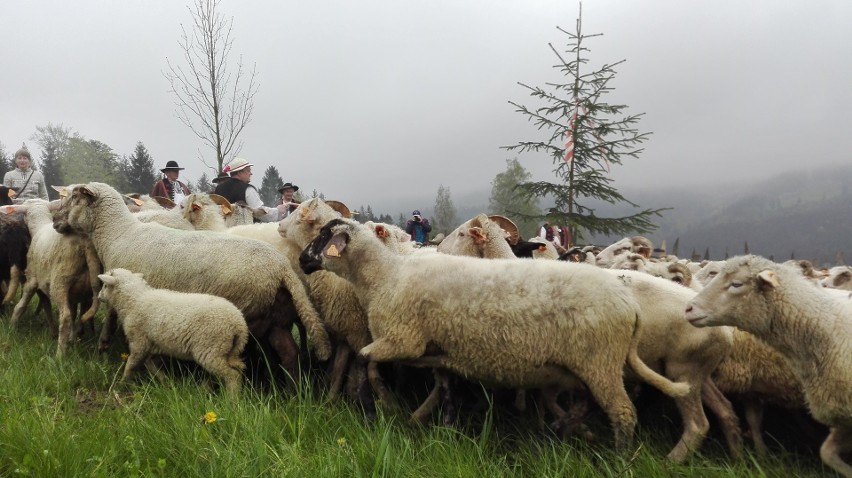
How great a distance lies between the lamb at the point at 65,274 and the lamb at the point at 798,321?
4.86 meters

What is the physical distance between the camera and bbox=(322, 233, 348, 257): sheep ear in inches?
137

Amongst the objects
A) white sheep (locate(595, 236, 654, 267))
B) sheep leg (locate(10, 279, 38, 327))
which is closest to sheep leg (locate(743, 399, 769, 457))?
white sheep (locate(595, 236, 654, 267))

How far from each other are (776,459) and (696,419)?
428 millimetres

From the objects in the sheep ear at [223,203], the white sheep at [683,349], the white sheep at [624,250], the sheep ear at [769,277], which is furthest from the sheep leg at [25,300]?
the sheep ear at [769,277]

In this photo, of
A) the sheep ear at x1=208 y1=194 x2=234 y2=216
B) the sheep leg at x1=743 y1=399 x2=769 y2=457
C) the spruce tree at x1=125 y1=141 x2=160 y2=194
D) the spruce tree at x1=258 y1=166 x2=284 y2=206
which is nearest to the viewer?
the sheep leg at x1=743 y1=399 x2=769 y2=457

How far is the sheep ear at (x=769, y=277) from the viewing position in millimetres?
2787

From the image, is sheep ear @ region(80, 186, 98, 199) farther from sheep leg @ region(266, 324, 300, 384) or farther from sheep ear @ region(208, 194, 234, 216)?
sheep leg @ region(266, 324, 300, 384)

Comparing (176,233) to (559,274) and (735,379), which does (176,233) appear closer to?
(559,274)

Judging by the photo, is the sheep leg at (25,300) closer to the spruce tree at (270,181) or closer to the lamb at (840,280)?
the lamb at (840,280)

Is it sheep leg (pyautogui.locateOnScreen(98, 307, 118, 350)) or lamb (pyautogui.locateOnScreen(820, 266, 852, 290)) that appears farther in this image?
lamb (pyautogui.locateOnScreen(820, 266, 852, 290))

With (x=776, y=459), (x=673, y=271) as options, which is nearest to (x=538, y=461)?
(x=776, y=459)

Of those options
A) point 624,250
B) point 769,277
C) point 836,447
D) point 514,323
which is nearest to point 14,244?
point 514,323

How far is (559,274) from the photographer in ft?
10.3

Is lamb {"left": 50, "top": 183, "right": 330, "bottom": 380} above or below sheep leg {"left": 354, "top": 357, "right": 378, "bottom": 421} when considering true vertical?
above
